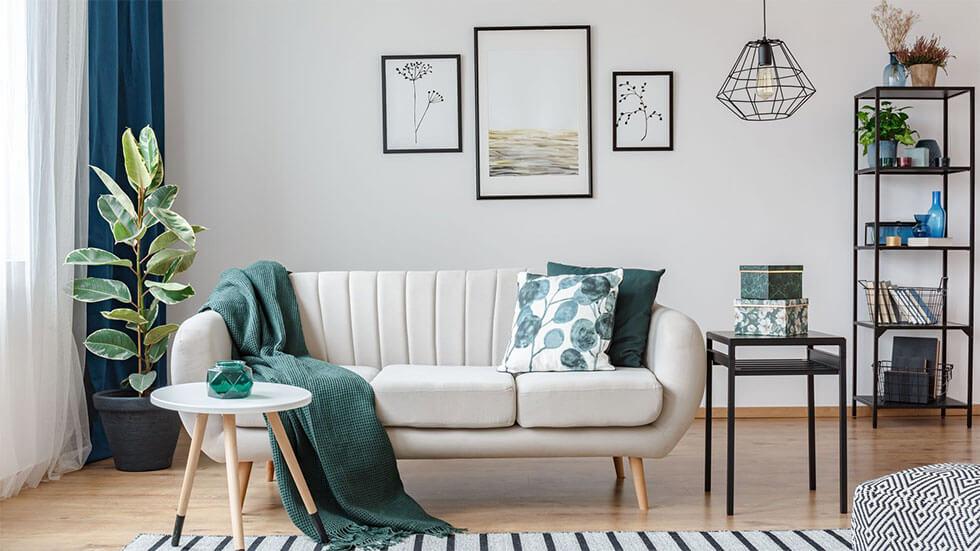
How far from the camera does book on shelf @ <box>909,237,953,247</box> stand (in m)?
4.29

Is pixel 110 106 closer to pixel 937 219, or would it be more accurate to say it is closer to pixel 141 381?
pixel 141 381

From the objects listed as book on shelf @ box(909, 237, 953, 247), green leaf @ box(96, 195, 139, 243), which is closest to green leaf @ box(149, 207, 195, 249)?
green leaf @ box(96, 195, 139, 243)

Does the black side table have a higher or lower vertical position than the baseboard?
higher

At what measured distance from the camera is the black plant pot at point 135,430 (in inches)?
139

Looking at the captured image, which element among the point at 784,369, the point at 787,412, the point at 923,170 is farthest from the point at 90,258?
the point at 923,170

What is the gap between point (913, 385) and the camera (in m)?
4.34

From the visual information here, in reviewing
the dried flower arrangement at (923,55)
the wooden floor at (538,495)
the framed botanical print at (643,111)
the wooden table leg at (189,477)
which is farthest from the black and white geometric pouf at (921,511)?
the dried flower arrangement at (923,55)

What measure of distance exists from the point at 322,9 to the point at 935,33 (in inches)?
123

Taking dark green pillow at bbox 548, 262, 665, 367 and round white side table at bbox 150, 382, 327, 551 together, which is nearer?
round white side table at bbox 150, 382, 327, 551

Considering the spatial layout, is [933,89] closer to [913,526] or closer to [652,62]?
[652,62]

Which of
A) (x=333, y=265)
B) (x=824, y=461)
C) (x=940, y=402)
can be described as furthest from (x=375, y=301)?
(x=940, y=402)

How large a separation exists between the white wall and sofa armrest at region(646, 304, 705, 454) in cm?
159

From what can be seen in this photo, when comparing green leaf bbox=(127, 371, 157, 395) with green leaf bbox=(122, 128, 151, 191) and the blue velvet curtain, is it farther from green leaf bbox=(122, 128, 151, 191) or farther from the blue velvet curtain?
green leaf bbox=(122, 128, 151, 191)

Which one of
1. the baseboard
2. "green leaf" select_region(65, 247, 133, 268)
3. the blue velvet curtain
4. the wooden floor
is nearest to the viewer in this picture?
the wooden floor
